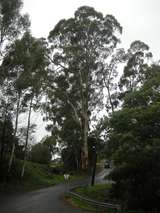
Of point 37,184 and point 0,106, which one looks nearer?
point 0,106

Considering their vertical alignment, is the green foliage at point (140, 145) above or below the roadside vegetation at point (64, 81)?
below

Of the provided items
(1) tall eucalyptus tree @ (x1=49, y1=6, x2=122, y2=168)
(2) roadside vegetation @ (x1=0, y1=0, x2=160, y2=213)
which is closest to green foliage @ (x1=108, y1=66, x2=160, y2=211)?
(2) roadside vegetation @ (x1=0, y1=0, x2=160, y2=213)

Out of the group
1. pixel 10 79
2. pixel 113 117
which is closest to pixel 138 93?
pixel 113 117

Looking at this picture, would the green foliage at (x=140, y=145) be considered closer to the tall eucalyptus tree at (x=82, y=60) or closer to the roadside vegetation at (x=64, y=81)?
the roadside vegetation at (x=64, y=81)

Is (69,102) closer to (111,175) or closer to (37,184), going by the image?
(37,184)

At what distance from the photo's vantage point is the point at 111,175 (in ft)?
73.4

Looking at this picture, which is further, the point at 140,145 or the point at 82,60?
the point at 82,60

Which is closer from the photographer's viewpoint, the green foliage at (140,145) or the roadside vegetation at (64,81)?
the green foliage at (140,145)

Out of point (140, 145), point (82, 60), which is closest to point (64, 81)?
point (82, 60)

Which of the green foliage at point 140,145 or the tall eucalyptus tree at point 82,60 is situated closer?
the green foliage at point 140,145

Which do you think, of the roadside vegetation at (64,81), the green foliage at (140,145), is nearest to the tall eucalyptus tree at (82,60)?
the roadside vegetation at (64,81)

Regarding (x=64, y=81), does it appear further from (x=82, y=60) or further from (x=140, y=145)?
(x=140, y=145)

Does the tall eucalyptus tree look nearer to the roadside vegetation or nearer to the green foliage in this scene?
the roadside vegetation

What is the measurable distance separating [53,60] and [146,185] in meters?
25.1
